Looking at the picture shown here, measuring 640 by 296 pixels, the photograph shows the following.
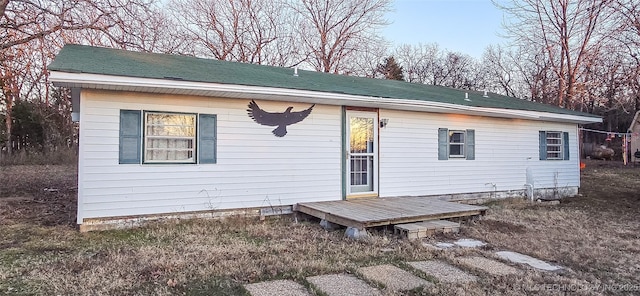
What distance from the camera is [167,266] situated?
155 inches

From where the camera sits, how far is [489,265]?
13.9 feet

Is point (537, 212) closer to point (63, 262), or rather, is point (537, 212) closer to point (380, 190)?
point (380, 190)

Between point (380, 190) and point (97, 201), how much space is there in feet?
16.8

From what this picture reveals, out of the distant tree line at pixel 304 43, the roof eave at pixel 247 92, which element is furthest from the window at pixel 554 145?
the roof eave at pixel 247 92

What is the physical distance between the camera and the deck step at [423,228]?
5520 millimetres

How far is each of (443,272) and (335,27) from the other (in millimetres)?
20302

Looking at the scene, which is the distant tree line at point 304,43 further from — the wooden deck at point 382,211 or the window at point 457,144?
the wooden deck at point 382,211

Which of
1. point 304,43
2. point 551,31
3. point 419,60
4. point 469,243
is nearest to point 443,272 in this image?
point 469,243

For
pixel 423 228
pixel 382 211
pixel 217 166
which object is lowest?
pixel 423 228

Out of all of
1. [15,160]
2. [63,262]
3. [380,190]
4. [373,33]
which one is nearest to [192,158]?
[63,262]

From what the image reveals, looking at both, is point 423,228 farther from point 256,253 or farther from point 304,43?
point 304,43

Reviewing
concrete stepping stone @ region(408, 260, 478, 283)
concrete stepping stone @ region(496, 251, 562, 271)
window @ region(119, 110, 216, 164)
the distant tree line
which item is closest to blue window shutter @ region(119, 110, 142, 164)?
window @ region(119, 110, 216, 164)

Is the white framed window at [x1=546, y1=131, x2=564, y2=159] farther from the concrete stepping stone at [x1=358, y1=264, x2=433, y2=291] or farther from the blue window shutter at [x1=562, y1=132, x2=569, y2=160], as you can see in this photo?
the concrete stepping stone at [x1=358, y1=264, x2=433, y2=291]

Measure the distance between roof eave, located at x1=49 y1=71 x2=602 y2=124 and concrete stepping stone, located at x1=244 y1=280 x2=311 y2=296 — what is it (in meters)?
3.51
